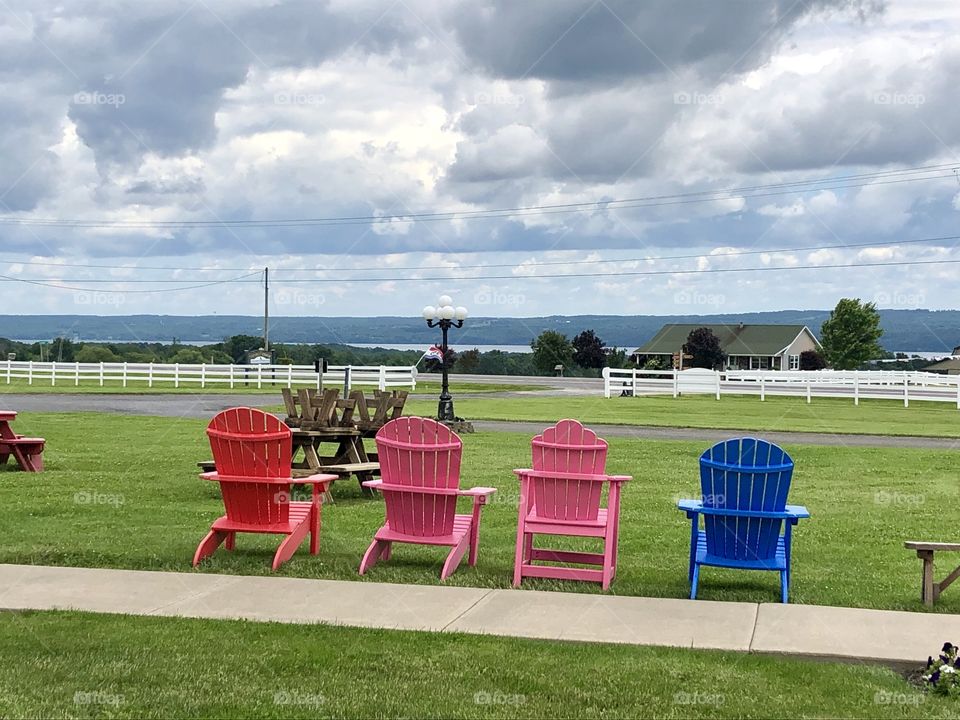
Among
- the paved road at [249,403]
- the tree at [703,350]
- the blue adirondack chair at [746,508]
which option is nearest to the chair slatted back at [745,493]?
the blue adirondack chair at [746,508]

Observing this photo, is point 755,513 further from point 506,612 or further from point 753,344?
point 753,344

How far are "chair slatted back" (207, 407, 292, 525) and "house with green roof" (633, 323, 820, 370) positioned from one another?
96.6 m

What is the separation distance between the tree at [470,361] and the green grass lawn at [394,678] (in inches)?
2756

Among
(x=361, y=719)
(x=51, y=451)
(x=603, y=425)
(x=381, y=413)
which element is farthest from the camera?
(x=603, y=425)

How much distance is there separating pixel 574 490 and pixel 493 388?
44775mm

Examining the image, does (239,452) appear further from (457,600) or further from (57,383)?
(57,383)

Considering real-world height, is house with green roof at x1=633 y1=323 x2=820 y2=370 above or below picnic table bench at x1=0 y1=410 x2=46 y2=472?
above

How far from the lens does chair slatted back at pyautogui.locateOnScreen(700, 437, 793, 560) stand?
330 inches

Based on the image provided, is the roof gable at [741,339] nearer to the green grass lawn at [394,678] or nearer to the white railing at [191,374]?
the white railing at [191,374]

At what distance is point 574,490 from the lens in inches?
362

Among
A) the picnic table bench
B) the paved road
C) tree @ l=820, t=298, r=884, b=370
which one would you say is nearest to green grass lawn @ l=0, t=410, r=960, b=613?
the picnic table bench

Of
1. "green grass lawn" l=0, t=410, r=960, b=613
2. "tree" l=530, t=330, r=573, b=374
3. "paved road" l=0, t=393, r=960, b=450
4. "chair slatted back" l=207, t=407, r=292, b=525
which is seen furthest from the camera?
"tree" l=530, t=330, r=573, b=374

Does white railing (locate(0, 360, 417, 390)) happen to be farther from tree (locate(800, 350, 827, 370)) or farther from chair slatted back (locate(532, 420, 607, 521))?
tree (locate(800, 350, 827, 370))

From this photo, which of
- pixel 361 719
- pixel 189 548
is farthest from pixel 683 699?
pixel 189 548
